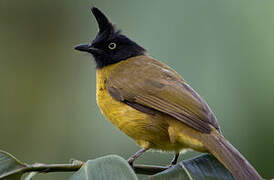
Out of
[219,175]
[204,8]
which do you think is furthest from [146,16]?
[219,175]

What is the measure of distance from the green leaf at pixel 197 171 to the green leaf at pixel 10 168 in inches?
25.1

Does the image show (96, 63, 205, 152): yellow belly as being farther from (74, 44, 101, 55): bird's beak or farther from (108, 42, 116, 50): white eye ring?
(108, 42, 116, 50): white eye ring

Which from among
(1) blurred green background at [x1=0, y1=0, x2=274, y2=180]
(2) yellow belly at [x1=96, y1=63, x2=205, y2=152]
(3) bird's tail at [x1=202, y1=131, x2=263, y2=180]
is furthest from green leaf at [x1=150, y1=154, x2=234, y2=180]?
(1) blurred green background at [x1=0, y1=0, x2=274, y2=180]

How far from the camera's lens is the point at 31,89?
5.54 metres

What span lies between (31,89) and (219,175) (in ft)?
10.7

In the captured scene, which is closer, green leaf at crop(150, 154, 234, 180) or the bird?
green leaf at crop(150, 154, 234, 180)

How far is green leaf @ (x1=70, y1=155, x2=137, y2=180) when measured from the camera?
247cm

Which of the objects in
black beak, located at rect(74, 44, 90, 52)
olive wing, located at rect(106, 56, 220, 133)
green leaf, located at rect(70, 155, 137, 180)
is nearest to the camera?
green leaf, located at rect(70, 155, 137, 180)

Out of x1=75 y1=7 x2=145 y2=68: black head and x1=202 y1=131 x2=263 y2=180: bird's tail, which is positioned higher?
x1=75 y1=7 x2=145 y2=68: black head

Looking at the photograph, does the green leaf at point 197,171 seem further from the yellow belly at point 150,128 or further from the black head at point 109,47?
the black head at point 109,47

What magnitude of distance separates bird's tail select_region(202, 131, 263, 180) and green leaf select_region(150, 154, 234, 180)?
0.13 feet

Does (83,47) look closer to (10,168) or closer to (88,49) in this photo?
(88,49)

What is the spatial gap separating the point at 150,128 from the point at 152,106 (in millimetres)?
153

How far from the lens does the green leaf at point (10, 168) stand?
2.48 meters
